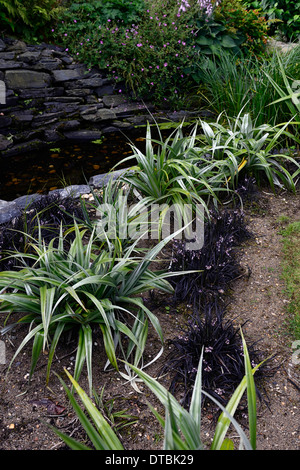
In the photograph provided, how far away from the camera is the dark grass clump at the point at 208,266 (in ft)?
8.09

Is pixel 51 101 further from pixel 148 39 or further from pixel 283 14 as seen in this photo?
pixel 283 14

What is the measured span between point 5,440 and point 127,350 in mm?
695

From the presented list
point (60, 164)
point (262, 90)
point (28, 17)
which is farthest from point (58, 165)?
point (28, 17)

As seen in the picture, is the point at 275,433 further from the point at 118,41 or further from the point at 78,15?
the point at 78,15

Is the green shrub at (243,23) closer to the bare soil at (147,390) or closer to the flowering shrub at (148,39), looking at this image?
the flowering shrub at (148,39)

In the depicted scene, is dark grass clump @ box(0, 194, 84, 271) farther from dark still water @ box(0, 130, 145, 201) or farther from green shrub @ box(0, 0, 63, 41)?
green shrub @ box(0, 0, 63, 41)

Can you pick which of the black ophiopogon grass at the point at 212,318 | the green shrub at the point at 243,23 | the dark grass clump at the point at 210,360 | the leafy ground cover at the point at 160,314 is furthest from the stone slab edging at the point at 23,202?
the green shrub at the point at 243,23

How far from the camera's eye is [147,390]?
1.98 metres

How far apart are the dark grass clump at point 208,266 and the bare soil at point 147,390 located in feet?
0.32

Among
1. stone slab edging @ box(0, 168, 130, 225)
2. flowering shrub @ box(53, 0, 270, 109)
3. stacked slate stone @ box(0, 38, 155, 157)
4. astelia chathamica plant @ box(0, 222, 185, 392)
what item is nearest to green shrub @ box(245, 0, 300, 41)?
flowering shrub @ box(53, 0, 270, 109)

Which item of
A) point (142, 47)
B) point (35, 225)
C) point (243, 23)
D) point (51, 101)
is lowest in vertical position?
point (35, 225)

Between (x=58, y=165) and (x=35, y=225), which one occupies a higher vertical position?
(x=35, y=225)

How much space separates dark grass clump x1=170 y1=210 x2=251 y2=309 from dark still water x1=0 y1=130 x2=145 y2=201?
184 centimetres

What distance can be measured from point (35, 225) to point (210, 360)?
1639 millimetres
